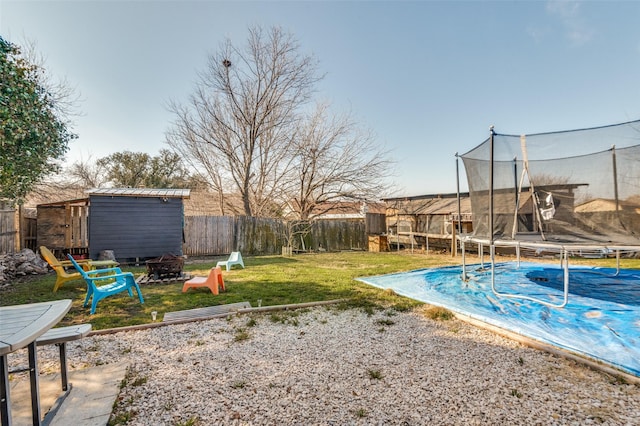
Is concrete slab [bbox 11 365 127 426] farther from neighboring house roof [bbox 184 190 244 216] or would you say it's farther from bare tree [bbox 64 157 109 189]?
bare tree [bbox 64 157 109 189]

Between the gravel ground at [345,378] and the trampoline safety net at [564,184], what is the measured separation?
2489mm

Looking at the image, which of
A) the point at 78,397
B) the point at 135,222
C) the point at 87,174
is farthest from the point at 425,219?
the point at 87,174

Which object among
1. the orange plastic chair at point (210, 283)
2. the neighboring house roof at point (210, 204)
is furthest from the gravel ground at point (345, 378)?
the neighboring house roof at point (210, 204)

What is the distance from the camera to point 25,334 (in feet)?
4.62

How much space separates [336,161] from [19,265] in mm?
11524

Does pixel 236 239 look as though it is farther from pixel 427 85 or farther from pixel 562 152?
pixel 562 152

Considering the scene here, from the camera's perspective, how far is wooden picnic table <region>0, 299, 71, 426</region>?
1.33 m

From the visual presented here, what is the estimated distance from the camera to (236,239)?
11711mm

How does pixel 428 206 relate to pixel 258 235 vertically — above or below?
above

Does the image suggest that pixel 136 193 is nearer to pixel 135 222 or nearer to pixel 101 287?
pixel 135 222

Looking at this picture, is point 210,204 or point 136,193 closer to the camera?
point 136,193

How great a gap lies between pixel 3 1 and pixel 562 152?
9.56 metres

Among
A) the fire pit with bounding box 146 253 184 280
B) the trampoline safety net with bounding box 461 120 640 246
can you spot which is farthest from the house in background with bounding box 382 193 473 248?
the fire pit with bounding box 146 253 184 280

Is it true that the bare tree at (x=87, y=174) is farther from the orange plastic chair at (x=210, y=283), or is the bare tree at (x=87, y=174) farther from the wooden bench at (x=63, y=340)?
the wooden bench at (x=63, y=340)
